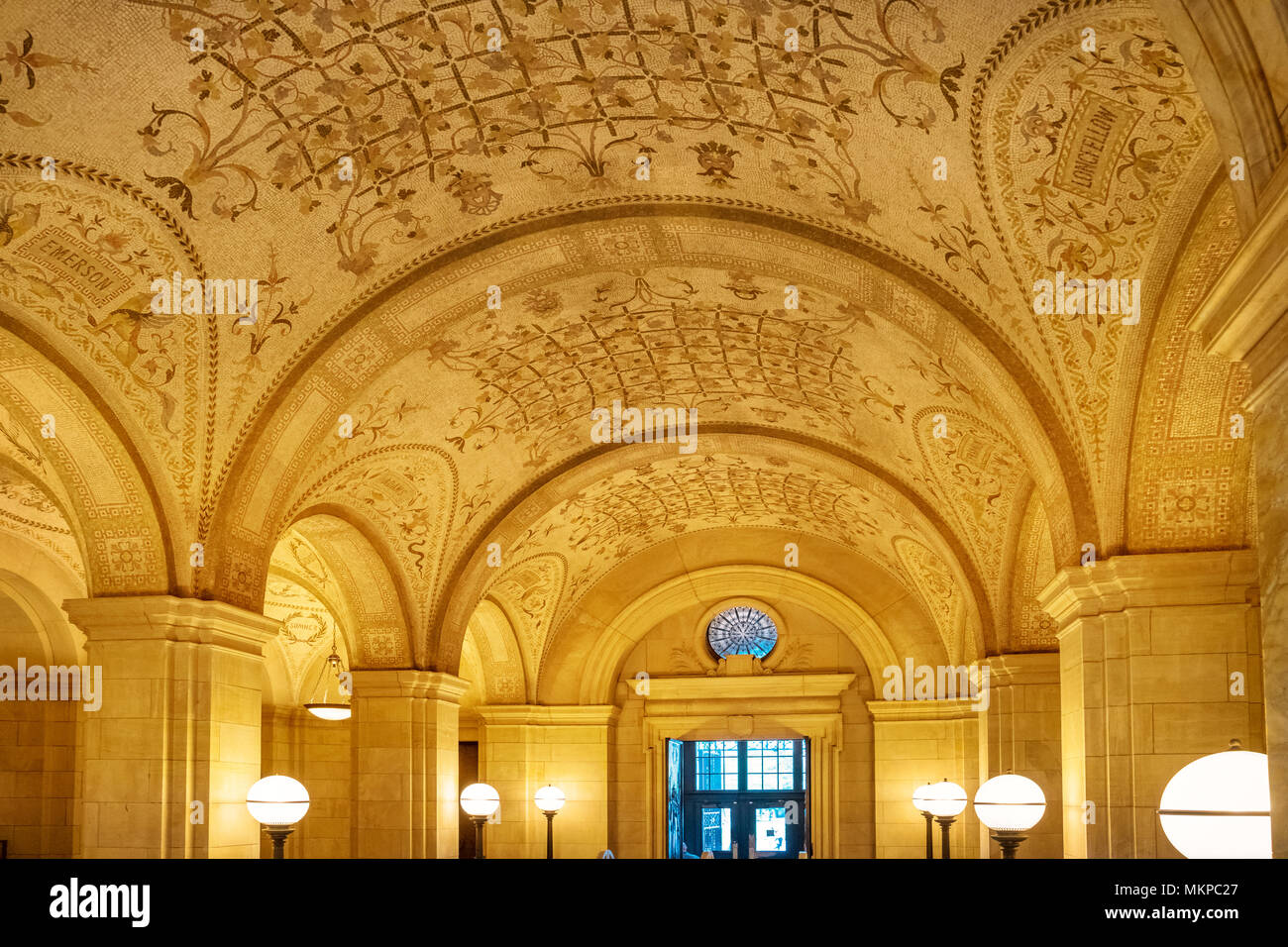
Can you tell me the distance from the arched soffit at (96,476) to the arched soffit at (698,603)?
11.6 metres

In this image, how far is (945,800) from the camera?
11.5 metres

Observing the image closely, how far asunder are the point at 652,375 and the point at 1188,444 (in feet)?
21.8

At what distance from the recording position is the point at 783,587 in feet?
71.7

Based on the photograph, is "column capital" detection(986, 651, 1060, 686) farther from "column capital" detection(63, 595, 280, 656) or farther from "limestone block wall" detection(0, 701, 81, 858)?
"limestone block wall" detection(0, 701, 81, 858)

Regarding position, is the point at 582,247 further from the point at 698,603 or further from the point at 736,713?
the point at 736,713

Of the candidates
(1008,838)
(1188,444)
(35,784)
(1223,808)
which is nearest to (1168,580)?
(1188,444)

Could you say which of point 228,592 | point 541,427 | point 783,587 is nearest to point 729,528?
point 783,587

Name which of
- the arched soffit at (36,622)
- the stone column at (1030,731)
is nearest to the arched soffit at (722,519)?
the stone column at (1030,731)

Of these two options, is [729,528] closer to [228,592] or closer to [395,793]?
[395,793]

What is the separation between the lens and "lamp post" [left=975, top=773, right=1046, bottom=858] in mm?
7418

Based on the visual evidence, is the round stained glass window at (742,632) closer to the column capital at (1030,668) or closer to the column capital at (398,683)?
the column capital at (398,683)
